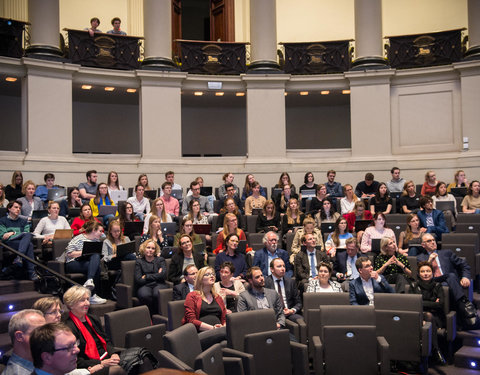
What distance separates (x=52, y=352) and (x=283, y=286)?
3770 millimetres

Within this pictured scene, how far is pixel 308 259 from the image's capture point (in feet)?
24.5

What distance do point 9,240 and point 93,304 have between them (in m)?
1.46

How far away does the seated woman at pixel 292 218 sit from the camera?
930cm

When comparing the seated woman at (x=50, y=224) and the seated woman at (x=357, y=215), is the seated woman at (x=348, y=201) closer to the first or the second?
the seated woman at (x=357, y=215)

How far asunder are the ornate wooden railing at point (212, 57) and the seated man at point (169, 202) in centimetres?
526

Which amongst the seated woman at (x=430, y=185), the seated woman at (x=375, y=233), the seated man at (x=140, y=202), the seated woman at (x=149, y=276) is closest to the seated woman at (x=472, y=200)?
the seated woman at (x=430, y=185)

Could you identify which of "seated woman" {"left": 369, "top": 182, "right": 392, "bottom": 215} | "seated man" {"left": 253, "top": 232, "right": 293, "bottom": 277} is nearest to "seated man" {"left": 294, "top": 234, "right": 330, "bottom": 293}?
"seated man" {"left": 253, "top": 232, "right": 293, "bottom": 277}

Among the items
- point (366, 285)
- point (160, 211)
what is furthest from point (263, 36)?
point (366, 285)

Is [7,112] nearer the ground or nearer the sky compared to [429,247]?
nearer the sky

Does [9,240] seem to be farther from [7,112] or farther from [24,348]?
[7,112]

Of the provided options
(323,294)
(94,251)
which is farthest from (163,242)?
(323,294)

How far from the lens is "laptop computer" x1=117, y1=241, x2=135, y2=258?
7.36m

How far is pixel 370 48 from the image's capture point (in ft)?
46.2

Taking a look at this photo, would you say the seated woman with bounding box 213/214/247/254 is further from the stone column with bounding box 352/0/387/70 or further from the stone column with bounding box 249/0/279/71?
the stone column with bounding box 352/0/387/70
